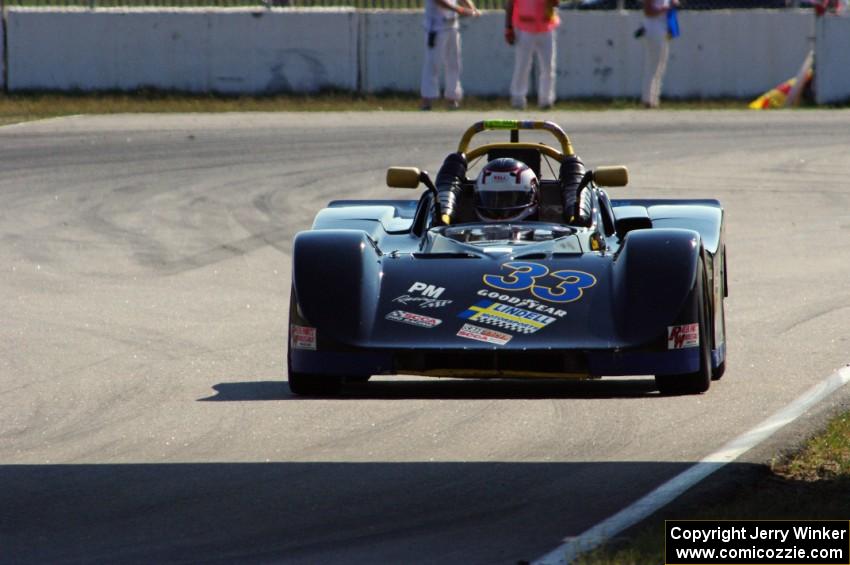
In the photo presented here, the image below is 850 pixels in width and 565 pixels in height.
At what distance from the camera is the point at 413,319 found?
775 centimetres

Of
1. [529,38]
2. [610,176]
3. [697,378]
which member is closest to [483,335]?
[697,378]

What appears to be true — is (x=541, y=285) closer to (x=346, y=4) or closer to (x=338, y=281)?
(x=338, y=281)

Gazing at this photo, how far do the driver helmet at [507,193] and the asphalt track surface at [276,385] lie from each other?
1179 millimetres

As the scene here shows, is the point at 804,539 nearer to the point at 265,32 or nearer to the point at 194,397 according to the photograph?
the point at 194,397

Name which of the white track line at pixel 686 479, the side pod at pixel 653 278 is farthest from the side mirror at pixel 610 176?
the white track line at pixel 686 479

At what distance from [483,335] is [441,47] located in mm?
14361

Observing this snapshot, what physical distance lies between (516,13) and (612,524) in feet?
50.8

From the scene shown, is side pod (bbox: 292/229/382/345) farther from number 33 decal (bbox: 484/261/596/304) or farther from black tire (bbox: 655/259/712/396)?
black tire (bbox: 655/259/712/396)

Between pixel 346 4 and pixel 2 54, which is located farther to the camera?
pixel 346 4

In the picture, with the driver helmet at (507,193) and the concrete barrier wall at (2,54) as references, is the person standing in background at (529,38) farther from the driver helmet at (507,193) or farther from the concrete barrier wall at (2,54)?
the driver helmet at (507,193)

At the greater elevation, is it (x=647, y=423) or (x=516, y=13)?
(x=516, y=13)

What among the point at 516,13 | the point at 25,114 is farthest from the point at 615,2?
the point at 25,114

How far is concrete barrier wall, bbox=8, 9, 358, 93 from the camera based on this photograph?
73.3 ft

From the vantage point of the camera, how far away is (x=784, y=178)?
17734mm
